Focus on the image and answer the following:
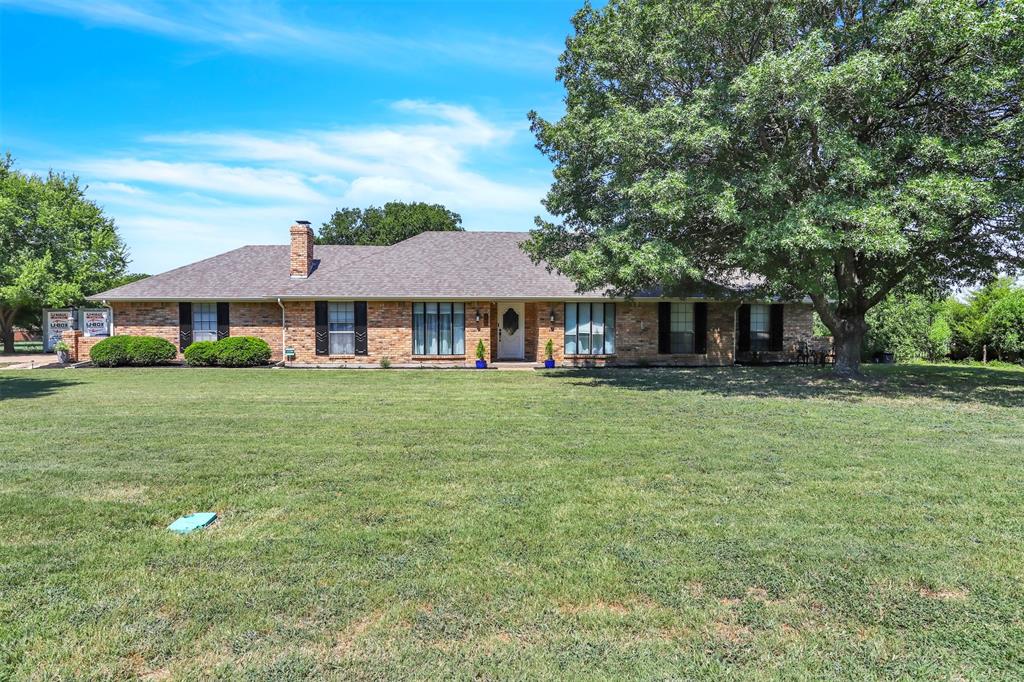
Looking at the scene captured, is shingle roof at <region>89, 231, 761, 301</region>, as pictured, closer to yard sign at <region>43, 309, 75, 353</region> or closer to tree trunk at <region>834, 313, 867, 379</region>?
tree trunk at <region>834, 313, 867, 379</region>

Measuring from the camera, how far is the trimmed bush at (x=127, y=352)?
65.1 feet

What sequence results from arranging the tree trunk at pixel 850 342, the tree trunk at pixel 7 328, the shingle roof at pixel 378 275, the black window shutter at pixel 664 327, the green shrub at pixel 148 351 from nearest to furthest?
1. the tree trunk at pixel 850 342
2. the green shrub at pixel 148 351
3. the shingle roof at pixel 378 275
4. the black window shutter at pixel 664 327
5. the tree trunk at pixel 7 328

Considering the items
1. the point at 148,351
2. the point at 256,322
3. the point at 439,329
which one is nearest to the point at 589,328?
the point at 439,329

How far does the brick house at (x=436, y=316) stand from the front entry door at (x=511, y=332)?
52 millimetres

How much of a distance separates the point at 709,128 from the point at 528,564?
10.2 meters

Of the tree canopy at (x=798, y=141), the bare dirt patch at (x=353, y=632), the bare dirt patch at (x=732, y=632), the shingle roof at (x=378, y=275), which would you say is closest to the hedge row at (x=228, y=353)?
the shingle roof at (x=378, y=275)

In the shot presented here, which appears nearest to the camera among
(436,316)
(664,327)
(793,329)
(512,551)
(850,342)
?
(512,551)

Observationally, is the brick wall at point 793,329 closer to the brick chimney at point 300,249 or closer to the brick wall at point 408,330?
the brick wall at point 408,330

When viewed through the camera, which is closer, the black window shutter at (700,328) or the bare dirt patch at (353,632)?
the bare dirt patch at (353,632)

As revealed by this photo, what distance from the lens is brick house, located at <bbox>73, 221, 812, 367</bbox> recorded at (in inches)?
806

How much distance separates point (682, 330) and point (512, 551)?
59.0 feet

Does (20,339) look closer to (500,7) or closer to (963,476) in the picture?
(500,7)

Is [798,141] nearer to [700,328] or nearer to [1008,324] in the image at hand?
[700,328]

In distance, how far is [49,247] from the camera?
1171 inches
